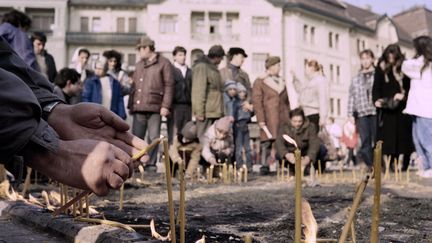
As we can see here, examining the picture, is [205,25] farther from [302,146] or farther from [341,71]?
[302,146]

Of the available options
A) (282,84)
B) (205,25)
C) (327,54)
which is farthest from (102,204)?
(327,54)

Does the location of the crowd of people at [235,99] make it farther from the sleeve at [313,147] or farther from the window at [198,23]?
the window at [198,23]

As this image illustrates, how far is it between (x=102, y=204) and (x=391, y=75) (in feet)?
17.9

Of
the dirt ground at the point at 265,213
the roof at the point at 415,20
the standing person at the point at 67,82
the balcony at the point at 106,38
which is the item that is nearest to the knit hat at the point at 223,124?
the standing person at the point at 67,82

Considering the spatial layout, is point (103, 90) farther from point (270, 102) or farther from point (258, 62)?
point (258, 62)

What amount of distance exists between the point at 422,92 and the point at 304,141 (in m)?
1.65

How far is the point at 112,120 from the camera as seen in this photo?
5.88 ft

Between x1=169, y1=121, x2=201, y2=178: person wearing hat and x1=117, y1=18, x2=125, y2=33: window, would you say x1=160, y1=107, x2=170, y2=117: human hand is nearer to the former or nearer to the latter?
x1=169, y1=121, x2=201, y2=178: person wearing hat

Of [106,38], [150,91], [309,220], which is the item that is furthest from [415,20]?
[309,220]

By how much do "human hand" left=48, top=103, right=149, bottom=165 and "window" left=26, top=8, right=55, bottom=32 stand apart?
4167 cm

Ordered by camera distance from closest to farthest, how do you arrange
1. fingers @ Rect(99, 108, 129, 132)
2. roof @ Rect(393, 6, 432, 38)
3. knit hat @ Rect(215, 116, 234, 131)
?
fingers @ Rect(99, 108, 129, 132) → knit hat @ Rect(215, 116, 234, 131) → roof @ Rect(393, 6, 432, 38)

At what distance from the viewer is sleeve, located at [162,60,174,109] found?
8.05m

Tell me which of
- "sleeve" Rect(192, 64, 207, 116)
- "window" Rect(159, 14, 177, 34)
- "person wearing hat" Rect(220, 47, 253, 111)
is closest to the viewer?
"sleeve" Rect(192, 64, 207, 116)

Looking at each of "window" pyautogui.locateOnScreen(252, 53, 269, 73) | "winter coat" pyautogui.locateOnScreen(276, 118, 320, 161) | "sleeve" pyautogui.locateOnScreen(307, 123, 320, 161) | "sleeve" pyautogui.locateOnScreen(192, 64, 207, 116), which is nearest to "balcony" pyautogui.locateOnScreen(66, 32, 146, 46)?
"window" pyautogui.locateOnScreen(252, 53, 269, 73)
